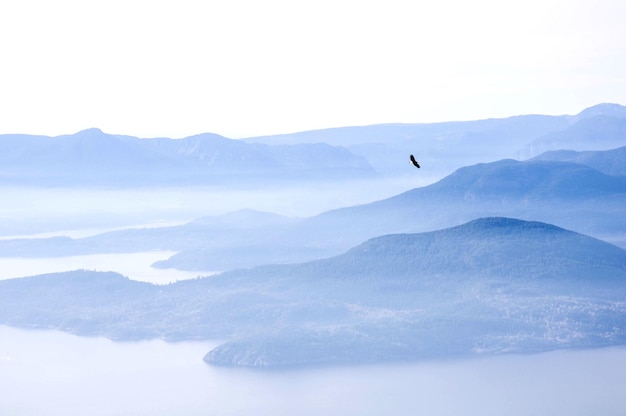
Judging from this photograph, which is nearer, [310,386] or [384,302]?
[310,386]

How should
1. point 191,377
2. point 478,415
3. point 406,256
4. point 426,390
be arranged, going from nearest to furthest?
point 478,415 < point 426,390 < point 191,377 < point 406,256

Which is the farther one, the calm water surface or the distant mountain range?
the distant mountain range

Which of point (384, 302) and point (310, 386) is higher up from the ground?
point (384, 302)

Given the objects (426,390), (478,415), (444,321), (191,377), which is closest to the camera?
(478,415)

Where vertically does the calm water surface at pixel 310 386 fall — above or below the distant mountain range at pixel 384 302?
below

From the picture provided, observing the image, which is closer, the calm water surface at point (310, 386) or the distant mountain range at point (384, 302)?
the calm water surface at point (310, 386)

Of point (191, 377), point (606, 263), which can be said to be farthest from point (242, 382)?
point (606, 263)

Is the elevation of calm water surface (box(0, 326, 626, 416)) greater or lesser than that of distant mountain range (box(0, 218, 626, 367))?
lesser

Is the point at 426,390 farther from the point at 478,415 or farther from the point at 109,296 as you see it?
the point at 109,296
